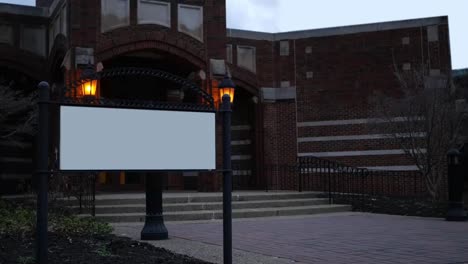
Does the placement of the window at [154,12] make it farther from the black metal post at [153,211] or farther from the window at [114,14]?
the black metal post at [153,211]

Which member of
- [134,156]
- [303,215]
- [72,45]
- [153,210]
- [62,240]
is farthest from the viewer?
[72,45]

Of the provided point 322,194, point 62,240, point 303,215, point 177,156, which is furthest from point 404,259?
point 322,194

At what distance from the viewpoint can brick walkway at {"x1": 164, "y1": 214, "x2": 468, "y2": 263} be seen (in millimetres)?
7559

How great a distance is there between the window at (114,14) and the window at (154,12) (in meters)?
0.40

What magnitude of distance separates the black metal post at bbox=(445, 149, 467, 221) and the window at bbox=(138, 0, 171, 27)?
348 inches

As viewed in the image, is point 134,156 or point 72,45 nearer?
point 134,156

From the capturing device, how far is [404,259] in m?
7.29

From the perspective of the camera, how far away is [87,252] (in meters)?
6.95

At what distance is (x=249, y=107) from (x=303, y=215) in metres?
7.41

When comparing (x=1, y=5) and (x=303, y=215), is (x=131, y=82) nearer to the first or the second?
(x=1, y=5)

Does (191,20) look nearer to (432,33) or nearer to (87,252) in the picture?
(432,33)

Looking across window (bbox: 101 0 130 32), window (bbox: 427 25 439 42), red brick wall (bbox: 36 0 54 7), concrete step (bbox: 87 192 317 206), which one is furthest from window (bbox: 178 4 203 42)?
window (bbox: 427 25 439 42)

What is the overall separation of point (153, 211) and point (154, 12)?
29.9 ft

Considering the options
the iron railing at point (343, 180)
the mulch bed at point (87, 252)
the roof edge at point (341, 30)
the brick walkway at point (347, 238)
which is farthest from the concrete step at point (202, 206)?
the roof edge at point (341, 30)
